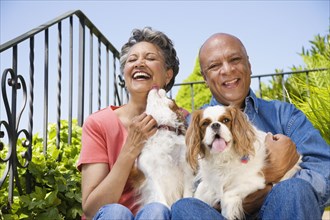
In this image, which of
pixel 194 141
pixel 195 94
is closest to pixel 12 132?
pixel 194 141

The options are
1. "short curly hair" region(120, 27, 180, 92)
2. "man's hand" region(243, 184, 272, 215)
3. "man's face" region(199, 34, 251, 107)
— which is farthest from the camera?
"short curly hair" region(120, 27, 180, 92)

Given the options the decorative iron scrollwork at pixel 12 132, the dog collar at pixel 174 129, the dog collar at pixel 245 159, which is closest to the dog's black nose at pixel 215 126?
the dog collar at pixel 245 159

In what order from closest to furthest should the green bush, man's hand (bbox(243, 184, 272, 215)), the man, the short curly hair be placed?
1. the man
2. man's hand (bbox(243, 184, 272, 215))
3. the short curly hair
4. the green bush

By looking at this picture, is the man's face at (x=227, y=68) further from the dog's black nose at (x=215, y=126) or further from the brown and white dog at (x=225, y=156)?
the dog's black nose at (x=215, y=126)

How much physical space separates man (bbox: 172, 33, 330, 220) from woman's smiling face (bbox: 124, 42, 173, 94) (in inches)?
10.4

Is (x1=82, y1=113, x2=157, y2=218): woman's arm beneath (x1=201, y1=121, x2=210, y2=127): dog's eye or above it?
beneath

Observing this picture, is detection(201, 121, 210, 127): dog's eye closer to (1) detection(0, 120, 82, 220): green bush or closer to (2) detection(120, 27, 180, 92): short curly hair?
(2) detection(120, 27, 180, 92): short curly hair

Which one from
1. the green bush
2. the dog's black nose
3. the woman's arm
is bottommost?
the green bush

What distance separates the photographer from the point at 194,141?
7.35ft

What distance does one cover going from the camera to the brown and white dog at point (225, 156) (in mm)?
2189

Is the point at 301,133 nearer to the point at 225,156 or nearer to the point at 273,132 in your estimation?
the point at 273,132

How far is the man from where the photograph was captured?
6.60 ft

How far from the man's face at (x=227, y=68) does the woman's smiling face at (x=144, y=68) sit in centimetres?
28

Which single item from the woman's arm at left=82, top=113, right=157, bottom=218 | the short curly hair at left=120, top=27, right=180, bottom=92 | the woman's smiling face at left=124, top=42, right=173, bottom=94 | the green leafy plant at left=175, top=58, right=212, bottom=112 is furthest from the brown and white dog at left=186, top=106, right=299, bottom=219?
the green leafy plant at left=175, top=58, right=212, bottom=112
